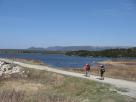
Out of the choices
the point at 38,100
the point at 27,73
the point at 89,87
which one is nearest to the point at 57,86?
the point at 89,87

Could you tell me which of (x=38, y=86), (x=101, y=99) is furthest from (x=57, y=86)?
(x=101, y=99)

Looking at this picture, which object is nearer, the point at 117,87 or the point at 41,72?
the point at 117,87

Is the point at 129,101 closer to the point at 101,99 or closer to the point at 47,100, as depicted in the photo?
the point at 101,99

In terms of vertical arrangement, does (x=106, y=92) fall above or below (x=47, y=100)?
below

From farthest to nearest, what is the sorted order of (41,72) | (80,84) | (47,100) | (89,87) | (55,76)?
(41,72) → (55,76) → (80,84) → (89,87) → (47,100)

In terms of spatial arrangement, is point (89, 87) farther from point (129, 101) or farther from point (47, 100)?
point (47, 100)

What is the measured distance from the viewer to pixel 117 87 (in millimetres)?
26750

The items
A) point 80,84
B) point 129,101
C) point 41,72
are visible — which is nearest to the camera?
point 129,101

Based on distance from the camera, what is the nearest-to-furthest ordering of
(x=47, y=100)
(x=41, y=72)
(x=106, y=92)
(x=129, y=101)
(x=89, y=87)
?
(x=47, y=100) < (x=129, y=101) < (x=106, y=92) < (x=89, y=87) < (x=41, y=72)

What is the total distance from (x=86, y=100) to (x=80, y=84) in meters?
7.91

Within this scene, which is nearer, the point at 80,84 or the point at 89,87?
the point at 89,87

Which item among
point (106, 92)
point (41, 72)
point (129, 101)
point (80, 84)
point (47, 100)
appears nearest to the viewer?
point (47, 100)

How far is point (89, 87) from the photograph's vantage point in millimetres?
26750

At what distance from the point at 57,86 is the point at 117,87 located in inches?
205
